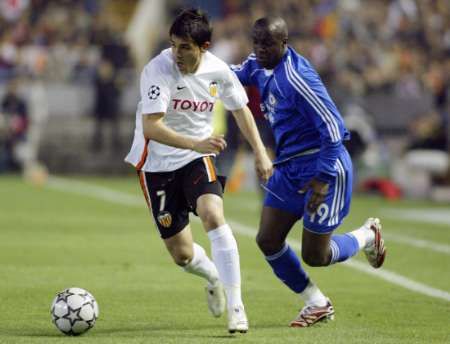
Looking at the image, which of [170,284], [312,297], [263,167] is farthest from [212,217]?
[170,284]

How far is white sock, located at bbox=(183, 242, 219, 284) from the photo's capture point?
9430 millimetres

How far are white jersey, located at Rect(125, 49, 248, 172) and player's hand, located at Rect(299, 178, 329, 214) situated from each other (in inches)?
32.3

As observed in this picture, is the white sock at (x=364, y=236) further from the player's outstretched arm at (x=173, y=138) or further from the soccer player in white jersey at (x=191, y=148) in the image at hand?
the player's outstretched arm at (x=173, y=138)

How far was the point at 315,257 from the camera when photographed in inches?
360

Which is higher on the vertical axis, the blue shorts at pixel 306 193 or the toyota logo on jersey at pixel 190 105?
the toyota logo on jersey at pixel 190 105

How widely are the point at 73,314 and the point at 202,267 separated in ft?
4.37

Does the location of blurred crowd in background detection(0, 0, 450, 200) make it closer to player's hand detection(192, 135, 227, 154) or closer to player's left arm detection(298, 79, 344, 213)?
player's left arm detection(298, 79, 344, 213)

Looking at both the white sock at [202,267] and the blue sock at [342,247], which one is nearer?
the blue sock at [342,247]

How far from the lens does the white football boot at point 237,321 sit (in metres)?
8.34

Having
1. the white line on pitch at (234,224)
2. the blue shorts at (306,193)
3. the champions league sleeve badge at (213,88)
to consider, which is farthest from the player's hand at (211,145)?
the white line on pitch at (234,224)

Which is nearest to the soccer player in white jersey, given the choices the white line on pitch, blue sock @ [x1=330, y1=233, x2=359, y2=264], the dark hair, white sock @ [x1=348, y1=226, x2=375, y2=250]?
the dark hair

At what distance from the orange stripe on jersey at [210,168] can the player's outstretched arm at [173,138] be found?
20.4 inches

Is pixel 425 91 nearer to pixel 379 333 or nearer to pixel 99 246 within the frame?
pixel 99 246

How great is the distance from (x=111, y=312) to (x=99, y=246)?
16.4ft
